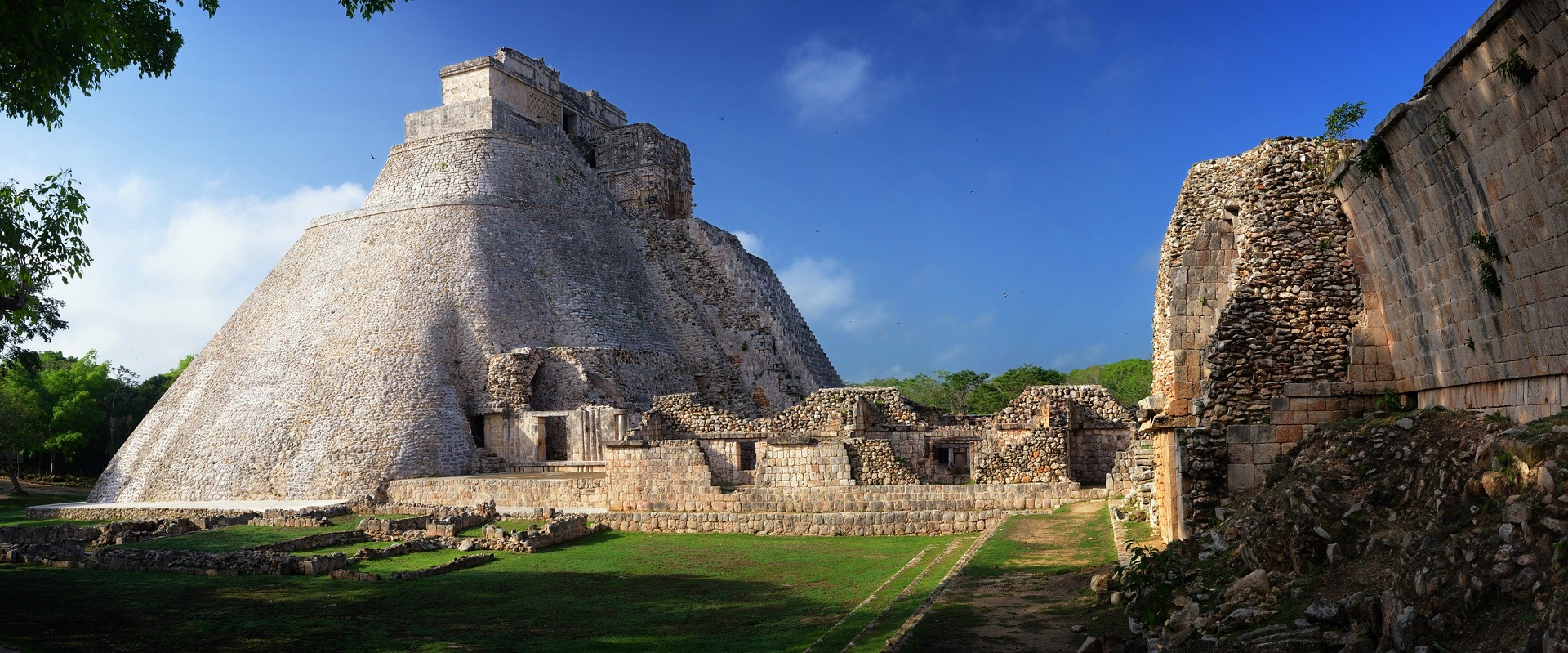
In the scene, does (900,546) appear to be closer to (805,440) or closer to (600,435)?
(805,440)

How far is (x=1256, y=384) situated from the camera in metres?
10.4

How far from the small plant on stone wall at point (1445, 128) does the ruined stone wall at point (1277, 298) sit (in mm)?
2841

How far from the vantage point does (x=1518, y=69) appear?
6.61 m

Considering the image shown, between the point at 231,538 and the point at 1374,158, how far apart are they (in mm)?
20187

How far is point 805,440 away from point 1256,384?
41.0 ft

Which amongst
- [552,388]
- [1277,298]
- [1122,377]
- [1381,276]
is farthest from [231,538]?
[1122,377]

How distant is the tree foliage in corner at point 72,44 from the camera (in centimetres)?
927

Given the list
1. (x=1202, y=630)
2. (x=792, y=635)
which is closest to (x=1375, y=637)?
(x=1202, y=630)

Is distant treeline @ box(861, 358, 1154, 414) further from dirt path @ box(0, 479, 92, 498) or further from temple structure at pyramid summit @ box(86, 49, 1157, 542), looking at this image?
dirt path @ box(0, 479, 92, 498)

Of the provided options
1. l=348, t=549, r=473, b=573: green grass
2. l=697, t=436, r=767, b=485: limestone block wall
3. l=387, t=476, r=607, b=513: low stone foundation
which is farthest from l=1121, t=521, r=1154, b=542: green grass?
l=387, t=476, r=607, b=513: low stone foundation

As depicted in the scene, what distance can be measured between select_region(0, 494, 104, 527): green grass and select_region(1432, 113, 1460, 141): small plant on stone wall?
27426 millimetres

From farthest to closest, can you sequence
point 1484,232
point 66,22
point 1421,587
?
point 66,22 → point 1484,232 → point 1421,587

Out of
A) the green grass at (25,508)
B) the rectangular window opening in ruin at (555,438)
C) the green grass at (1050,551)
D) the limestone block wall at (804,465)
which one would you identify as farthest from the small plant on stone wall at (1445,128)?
the green grass at (25,508)

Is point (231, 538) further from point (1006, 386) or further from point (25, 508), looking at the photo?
point (1006, 386)
